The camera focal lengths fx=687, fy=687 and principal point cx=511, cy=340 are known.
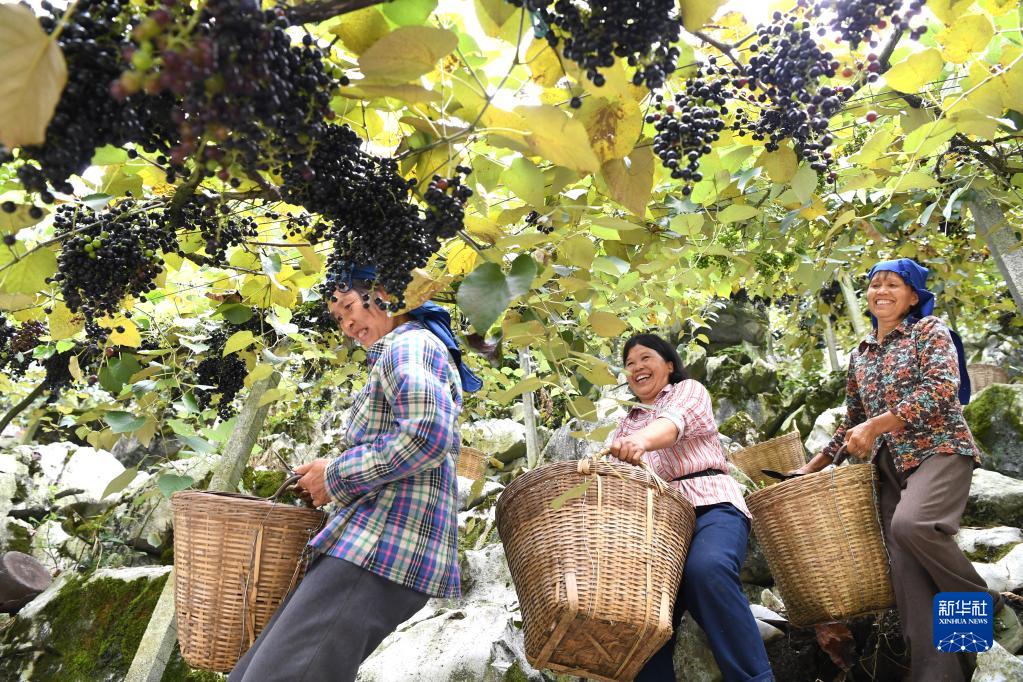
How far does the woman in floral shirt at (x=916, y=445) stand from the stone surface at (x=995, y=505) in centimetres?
118

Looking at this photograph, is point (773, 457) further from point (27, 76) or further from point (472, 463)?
point (27, 76)

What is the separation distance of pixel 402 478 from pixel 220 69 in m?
1.16

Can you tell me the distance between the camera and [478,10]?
968mm

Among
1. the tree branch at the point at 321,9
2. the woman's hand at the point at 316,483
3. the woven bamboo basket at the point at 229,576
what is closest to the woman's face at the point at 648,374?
the woman's hand at the point at 316,483

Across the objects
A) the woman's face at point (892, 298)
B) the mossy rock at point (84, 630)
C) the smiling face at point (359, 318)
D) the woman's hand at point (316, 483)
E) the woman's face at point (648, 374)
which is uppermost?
the woman's face at point (892, 298)

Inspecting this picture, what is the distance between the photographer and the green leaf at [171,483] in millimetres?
1627

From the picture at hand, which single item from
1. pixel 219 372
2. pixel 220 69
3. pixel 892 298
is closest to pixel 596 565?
pixel 220 69

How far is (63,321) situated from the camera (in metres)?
1.80

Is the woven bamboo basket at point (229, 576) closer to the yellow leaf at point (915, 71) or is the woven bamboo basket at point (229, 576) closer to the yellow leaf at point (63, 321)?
the yellow leaf at point (63, 321)

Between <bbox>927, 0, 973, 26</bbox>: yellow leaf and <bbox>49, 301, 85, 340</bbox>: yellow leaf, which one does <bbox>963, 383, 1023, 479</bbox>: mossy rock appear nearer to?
<bbox>927, 0, 973, 26</bbox>: yellow leaf

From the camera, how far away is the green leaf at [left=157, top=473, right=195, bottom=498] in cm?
163

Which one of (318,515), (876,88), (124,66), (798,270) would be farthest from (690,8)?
(798,270)

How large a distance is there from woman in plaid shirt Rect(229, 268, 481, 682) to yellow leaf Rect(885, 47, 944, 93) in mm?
1126

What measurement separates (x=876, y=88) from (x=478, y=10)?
990mm
